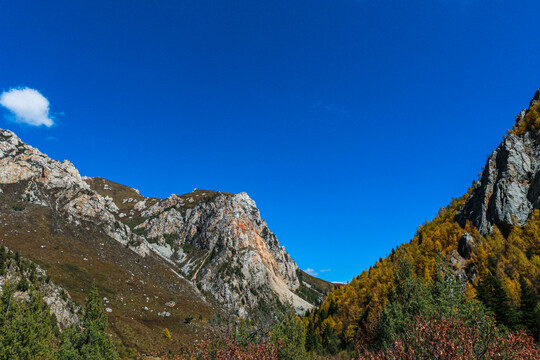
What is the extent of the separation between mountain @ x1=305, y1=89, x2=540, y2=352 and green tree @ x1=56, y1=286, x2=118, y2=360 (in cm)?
5228

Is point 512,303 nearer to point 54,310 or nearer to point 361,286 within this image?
point 361,286

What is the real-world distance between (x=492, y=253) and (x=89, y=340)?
101 meters

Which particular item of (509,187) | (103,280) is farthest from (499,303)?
(103,280)

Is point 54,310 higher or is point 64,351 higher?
point 64,351

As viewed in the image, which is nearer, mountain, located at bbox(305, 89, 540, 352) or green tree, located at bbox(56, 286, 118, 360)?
green tree, located at bbox(56, 286, 118, 360)

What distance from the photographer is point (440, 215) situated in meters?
161

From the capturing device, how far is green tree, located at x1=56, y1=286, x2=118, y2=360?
146 ft

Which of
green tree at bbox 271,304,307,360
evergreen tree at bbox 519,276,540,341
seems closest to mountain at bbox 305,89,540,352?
evergreen tree at bbox 519,276,540,341

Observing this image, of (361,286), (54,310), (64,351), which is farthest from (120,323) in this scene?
(361,286)

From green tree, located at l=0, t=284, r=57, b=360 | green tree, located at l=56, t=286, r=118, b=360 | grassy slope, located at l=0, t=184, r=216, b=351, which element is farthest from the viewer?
grassy slope, located at l=0, t=184, r=216, b=351

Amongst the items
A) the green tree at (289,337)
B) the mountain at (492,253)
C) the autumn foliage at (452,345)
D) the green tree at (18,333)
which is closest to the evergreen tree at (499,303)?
the mountain at (492,253)

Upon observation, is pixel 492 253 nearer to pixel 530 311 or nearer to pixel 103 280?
pixel 530 311

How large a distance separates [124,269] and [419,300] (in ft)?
661

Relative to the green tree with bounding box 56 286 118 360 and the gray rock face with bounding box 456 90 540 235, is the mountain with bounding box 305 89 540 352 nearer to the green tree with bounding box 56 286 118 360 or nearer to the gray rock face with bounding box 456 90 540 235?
the gray rock face with bounding box 456 90 540 235
